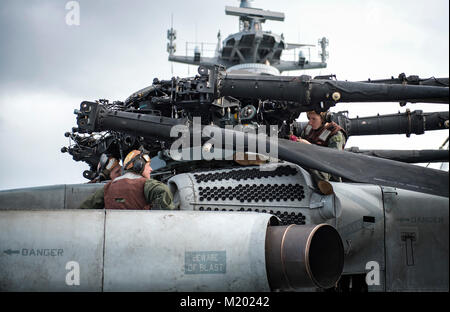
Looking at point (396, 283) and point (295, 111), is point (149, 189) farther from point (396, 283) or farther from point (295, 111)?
point (396, 283)

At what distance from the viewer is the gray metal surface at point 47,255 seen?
4.01m

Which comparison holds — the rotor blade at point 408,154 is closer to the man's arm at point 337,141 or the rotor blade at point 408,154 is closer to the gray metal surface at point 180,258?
the man's arm at point 337,141

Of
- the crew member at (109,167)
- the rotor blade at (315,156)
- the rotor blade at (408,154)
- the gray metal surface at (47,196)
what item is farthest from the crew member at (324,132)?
the gray metal surface at (47,196)

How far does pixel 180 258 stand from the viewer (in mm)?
4105

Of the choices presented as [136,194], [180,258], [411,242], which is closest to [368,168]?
[411,242]

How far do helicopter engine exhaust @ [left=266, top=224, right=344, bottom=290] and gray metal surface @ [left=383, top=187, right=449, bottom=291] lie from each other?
5.99ft

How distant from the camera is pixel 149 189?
→ 5.43 meters

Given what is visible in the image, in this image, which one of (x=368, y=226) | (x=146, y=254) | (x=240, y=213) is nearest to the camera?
(x=146, y=254)

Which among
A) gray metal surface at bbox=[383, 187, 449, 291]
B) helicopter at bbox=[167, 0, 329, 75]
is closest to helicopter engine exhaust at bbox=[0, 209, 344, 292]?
gray metal surface at bbox=[383, 187, 449, 291]

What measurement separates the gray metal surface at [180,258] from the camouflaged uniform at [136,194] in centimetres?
112

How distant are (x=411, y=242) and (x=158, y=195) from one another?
298 centimetres

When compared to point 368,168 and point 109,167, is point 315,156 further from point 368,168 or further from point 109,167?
point 109,167

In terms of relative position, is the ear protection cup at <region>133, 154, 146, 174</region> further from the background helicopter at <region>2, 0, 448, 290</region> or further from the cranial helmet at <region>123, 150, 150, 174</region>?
the background helicopter at <region>2, 0, 448, 290</region>

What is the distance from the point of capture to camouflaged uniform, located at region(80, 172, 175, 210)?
5.32 metres
